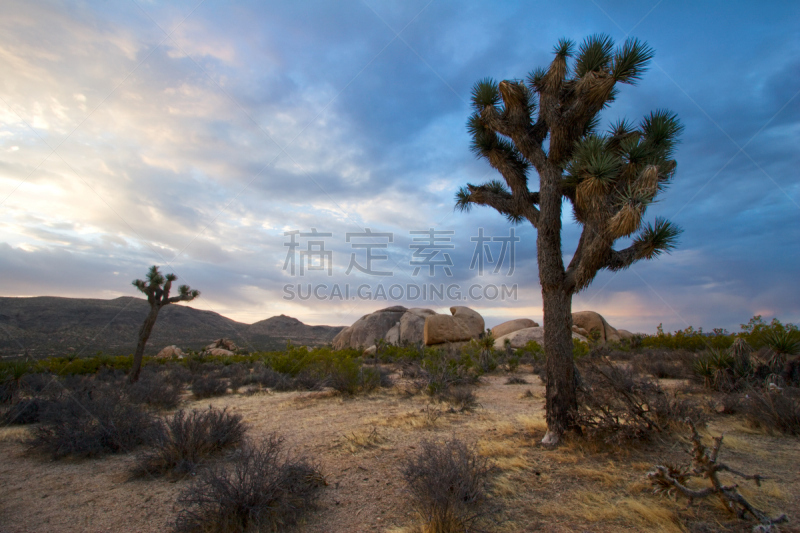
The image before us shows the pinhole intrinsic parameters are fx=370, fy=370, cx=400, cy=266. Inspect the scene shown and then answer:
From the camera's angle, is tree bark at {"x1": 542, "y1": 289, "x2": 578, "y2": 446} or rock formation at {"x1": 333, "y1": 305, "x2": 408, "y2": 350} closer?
tree bark at {"x1": 542, "y1": 289, "x2": 578, "y2": 446}

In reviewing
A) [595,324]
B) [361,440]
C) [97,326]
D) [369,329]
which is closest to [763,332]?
[361,440]

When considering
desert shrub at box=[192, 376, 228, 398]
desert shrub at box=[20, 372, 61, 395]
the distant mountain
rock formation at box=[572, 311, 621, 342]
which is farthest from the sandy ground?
rock formation at box=[572, 311, 621, 342]

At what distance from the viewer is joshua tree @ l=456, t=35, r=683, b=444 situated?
16.9 feet

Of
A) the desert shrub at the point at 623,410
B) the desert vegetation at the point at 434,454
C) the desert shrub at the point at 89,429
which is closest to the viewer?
the desert vegetation at the point at 434,454

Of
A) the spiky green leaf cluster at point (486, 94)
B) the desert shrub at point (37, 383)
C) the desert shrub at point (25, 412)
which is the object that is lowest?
the desert shrub at point (25, 412)

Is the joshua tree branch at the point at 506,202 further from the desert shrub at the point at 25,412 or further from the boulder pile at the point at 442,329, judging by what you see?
the boulder pile at the point at 442,329

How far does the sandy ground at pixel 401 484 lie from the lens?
3.40 m

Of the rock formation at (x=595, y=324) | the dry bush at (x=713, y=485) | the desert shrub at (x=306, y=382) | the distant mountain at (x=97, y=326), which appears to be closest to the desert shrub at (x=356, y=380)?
the desert shrub at (x=306, y=382)

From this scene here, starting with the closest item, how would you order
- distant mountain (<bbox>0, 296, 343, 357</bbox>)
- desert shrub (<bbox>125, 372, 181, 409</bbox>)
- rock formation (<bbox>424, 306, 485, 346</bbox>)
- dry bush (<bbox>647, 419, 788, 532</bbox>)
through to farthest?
dry bush (<bbox>647, 419, 788, 532</bbox>) < desert shrub (<bbox>125, 372, 181, 409</bbox>) < rock formation (<bbox>424, 306, 485, 346</bbox>) < distant mountain (<bbox>0, 296, 343, 357</bbox>)

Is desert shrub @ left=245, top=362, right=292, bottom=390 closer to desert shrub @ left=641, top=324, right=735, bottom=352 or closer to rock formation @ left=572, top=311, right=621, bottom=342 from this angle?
desert shrub @ left=641, top=324, right=735, bottom=352

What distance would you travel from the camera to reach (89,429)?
18.4ft

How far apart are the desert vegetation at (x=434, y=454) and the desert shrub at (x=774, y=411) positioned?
3 centimetres

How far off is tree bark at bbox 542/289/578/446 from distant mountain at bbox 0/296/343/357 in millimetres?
23137

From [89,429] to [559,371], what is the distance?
283 inches
